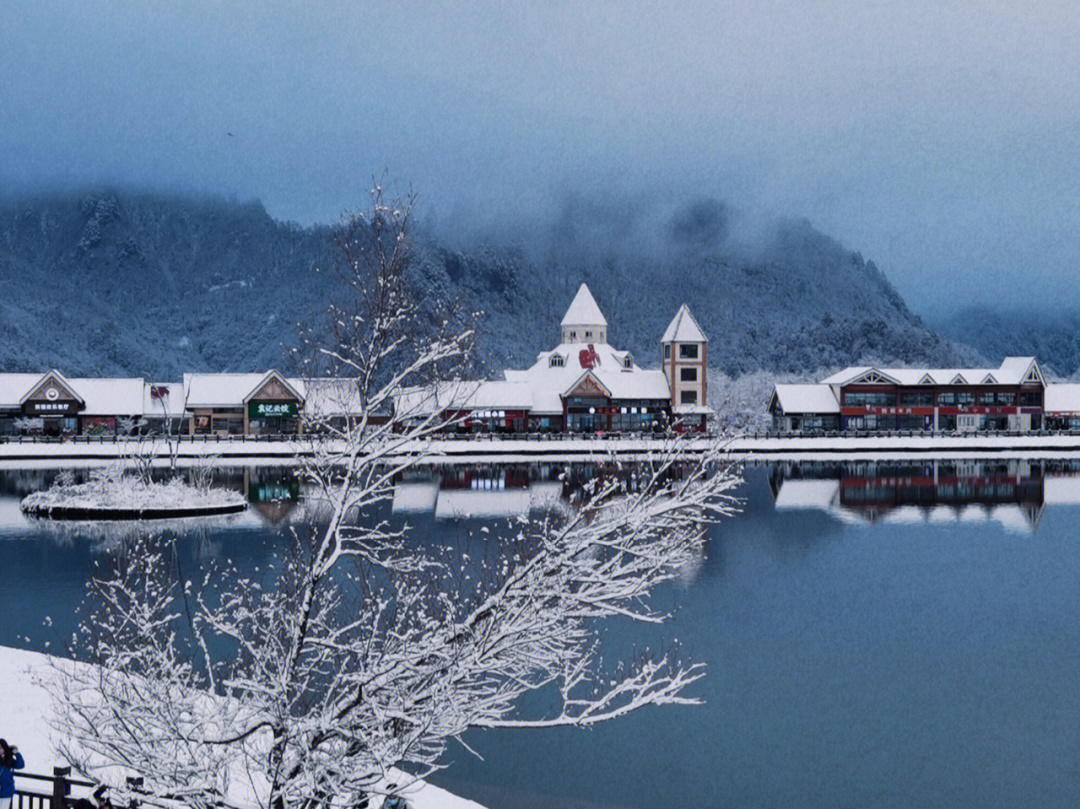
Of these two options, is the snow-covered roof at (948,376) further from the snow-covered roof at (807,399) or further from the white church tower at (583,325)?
the white church tower at (583,325)

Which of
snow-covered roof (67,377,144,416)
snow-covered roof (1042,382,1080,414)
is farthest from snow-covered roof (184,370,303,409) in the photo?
snow-covered roof (1042,382,1080,414)

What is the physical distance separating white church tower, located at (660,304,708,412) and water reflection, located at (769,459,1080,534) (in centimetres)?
2476

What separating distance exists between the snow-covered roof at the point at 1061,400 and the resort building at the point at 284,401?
3547cm

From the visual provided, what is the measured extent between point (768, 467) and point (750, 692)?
4896 cm

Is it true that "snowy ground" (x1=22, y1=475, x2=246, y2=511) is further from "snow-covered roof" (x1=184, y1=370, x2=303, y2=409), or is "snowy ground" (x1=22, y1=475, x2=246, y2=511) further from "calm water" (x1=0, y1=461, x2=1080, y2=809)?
"snow-covered roof" (x1=184, y1=370, x2=303, y2=409)

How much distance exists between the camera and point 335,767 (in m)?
8.46

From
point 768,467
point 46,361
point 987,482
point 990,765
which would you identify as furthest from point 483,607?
point 46,361

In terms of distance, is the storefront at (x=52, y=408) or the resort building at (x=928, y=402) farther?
the resort building at (x=928, y=402)

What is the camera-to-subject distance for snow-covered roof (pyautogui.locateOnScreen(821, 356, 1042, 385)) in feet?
319

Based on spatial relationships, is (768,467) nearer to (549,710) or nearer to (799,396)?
(799,396)

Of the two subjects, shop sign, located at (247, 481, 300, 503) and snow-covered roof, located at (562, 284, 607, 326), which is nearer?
shop sign, located at (247, 481, 300, 503)

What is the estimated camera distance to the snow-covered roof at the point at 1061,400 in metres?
100

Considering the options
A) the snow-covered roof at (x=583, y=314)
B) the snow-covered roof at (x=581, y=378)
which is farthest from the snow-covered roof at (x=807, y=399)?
the snow-covered roof at (x=583, y=314)

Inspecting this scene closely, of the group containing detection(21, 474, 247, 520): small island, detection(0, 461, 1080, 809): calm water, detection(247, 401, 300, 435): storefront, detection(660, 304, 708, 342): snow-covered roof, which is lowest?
detection(0, 461, 1080, 809): calm water
